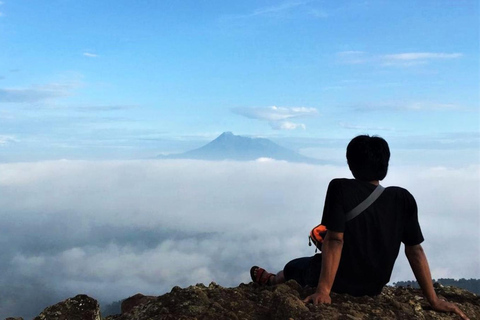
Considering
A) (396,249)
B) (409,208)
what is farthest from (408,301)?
(409,208)

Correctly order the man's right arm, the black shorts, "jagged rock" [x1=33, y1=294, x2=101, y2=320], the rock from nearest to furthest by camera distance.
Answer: "jagged rock" [x1=33, y1=294, x2=101, y2=320], the man's right arm, the black shorts, the rock

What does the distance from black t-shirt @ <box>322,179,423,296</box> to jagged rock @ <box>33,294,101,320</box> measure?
3.38 m

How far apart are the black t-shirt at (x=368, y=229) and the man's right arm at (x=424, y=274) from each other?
145mm

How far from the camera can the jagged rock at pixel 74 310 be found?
682 centimetres

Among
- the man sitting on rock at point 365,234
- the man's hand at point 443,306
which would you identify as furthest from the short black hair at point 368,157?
the man's hand at point 443,306

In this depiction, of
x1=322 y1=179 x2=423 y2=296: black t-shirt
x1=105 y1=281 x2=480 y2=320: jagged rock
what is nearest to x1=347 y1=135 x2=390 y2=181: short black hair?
x1=322 y1=179 x2=423 y2=296: black t-shirt

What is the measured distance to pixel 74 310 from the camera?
22.7 feet

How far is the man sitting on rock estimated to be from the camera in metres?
6.25

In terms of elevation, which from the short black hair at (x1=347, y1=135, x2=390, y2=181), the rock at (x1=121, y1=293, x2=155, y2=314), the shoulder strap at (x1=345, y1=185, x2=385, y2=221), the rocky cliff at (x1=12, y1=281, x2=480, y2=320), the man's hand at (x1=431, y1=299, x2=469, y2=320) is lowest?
the rock at (x1=121, y1=293, x2=155, y2=314)

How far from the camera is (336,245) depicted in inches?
247

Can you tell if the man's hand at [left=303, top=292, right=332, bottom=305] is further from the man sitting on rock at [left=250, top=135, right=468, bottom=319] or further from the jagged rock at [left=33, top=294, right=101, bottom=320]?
the jagged rock at [left=33, top=294, right=101, bottom=320]

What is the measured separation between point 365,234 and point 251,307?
1766 millimetres

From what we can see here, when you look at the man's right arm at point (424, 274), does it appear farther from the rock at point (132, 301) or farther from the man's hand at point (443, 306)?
the rock at point (132, 301)

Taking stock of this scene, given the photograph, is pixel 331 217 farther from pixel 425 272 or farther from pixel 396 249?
pixel 425 272
